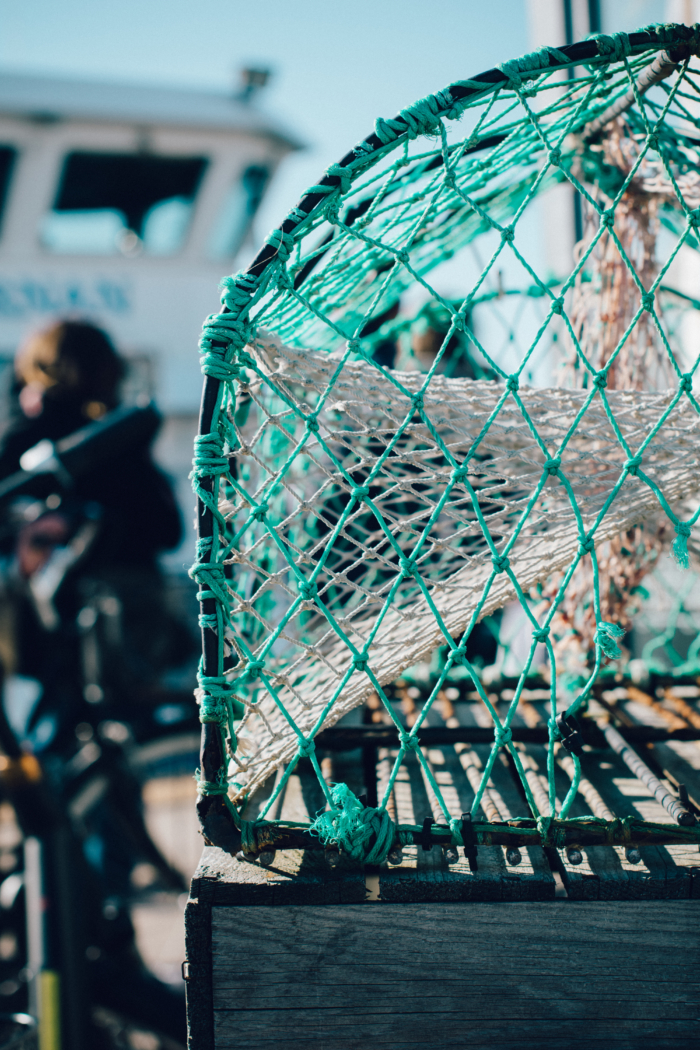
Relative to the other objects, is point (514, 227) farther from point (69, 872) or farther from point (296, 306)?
point (69, 872)

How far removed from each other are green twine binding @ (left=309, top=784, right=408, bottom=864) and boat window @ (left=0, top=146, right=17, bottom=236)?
8.55 meters

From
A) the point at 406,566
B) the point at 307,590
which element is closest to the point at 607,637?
the point at 406,566

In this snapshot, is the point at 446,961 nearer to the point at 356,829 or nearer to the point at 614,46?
the point at 356,829

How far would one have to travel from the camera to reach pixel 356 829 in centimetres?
95

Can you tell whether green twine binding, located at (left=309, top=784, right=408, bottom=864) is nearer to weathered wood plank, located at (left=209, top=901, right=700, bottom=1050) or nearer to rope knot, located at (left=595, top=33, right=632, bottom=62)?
weathered wood plank, located at (left=209, top=901, right=700, bottom=1050)

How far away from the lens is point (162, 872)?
2.58 metres

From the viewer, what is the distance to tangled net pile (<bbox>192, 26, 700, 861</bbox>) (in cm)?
98

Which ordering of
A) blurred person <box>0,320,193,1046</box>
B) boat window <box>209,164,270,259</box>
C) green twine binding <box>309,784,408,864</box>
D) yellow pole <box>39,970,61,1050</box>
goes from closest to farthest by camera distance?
1. green twine binding <box>309,784,408,864</box>
2. yellow pole <box>39,970,61,1050</box>
3. blurred person <box>0,320,193,1046</box>
4. boat window <box>209,164,270,259</box>

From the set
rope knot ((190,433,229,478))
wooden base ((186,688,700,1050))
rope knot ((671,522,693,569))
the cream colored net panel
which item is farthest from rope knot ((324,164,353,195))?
wooden base ((186,688,700,1050))

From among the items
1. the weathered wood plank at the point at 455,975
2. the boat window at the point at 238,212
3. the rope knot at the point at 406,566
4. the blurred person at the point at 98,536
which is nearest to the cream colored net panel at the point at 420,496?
the rope knot at the point at 406,566

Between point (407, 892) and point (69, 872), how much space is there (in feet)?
4.17

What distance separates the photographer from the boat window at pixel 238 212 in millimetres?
8781

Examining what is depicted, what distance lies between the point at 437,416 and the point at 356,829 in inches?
28.3

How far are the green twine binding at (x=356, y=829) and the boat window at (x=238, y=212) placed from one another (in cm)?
885
